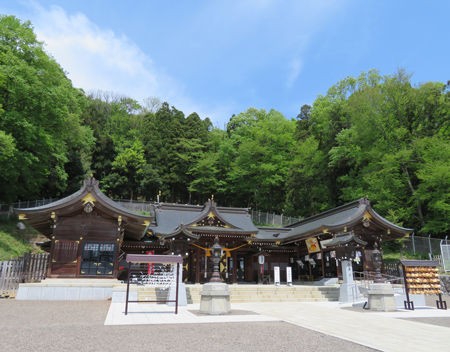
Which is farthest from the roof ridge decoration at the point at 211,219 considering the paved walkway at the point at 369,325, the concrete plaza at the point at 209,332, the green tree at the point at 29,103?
the green tree at the point at 29,103

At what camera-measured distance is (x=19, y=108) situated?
25.6 meters

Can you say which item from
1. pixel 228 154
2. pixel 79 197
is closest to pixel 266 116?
pixel 228 154

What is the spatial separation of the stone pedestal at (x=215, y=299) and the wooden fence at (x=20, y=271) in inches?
384

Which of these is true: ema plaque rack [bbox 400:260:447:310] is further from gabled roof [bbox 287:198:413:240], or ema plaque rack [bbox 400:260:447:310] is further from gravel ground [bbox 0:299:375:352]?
gravel ground [bbox 0:299:375:352]

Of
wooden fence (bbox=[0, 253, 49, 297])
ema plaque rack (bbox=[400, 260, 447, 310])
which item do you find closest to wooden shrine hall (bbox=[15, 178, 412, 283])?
wooden fence (bbox=[0, 253, 49, 297])

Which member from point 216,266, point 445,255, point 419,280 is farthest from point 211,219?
point 445,255

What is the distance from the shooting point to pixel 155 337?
6492 millimetres

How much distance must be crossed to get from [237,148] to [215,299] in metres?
34.9

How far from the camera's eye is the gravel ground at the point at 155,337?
220 inches

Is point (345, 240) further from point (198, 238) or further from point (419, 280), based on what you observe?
point (198, 238)

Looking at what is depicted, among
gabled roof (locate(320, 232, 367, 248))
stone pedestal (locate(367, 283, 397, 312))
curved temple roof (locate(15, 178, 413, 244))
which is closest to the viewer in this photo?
stone pedestal (locate(367, 283, 397, 312))

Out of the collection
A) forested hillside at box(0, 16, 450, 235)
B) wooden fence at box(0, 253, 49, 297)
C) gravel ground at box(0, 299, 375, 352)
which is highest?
forested hillside at box(0, 16, 450, 235)

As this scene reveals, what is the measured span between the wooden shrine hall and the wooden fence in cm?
49

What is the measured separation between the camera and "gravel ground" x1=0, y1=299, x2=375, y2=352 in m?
5.58
